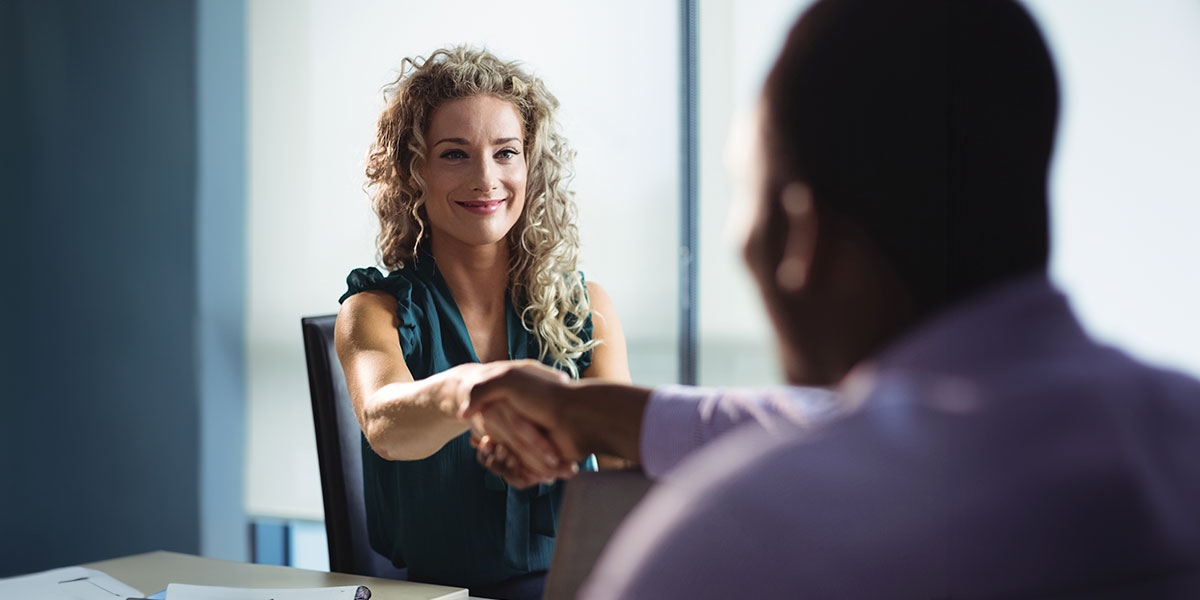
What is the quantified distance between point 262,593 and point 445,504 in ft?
1.31

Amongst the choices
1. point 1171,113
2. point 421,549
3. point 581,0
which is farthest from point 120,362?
point 1171,113

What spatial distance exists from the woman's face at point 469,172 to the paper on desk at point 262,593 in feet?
2.18

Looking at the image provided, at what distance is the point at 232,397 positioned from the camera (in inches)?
122

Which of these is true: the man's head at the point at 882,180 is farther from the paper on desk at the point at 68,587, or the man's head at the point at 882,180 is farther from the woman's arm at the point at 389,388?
the paper on desk at the point at 68,587

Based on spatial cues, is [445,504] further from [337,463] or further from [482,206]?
[482,206]

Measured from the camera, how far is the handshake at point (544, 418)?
0.86 metres

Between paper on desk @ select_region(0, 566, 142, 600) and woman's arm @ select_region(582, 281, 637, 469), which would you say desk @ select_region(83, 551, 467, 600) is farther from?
woman's arm @ select_region(582, 281, 637, 469)

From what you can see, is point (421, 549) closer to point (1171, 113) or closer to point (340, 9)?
point (1171, 113)

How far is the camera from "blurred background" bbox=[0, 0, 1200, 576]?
2.77 meters

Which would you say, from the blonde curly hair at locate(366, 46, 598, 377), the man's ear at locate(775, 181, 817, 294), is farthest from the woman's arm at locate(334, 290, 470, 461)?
the man's ear at locate(775, 181, 817, 294)

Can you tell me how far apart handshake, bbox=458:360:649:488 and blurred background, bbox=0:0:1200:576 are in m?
1.73

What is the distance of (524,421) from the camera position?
0.95 metres

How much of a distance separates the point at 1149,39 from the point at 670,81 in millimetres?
1203

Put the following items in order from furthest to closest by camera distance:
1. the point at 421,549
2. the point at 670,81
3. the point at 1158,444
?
the point at 670,81
the point at 421,549
the point at 1158,444
